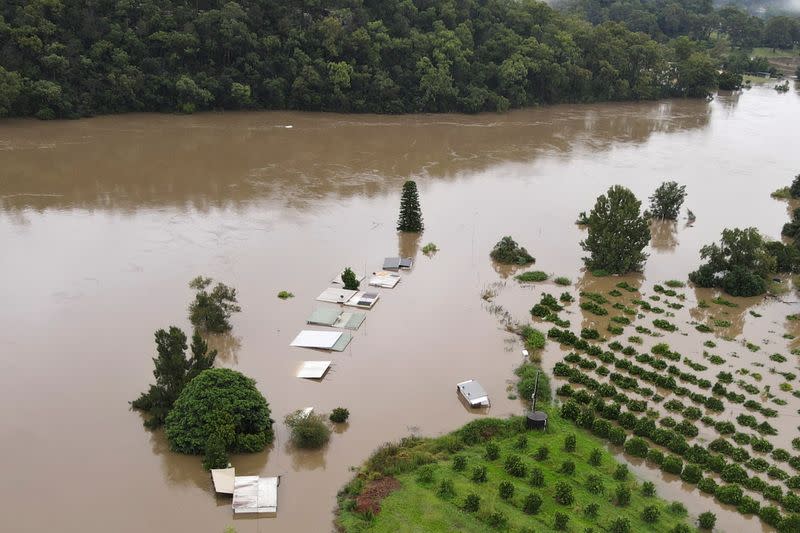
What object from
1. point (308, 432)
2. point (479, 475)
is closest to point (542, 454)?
point (479, 475)

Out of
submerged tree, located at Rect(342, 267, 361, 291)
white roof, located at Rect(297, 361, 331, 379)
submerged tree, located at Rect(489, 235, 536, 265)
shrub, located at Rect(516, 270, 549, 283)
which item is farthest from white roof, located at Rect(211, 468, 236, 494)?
submerged tree, located at Rect(489, 235, 536, 265)

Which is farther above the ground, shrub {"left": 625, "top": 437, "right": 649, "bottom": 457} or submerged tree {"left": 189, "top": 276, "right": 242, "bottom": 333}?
submerged tree {"left": 189, "top": 276, "right": 242, "bottom": 333}

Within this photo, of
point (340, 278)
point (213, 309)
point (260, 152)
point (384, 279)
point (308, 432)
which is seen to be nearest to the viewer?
point (308, 432)

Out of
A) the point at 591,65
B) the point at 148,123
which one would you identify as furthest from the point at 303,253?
the point at 591,65

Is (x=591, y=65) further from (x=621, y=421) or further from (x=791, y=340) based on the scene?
(x=621, y=421)

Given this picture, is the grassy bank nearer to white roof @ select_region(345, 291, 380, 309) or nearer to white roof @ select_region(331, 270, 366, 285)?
white roof @ select_region(345, 291, 380, 309)

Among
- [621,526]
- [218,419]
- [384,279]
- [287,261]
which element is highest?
[287,261]

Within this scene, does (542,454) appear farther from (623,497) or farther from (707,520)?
(707,520)
